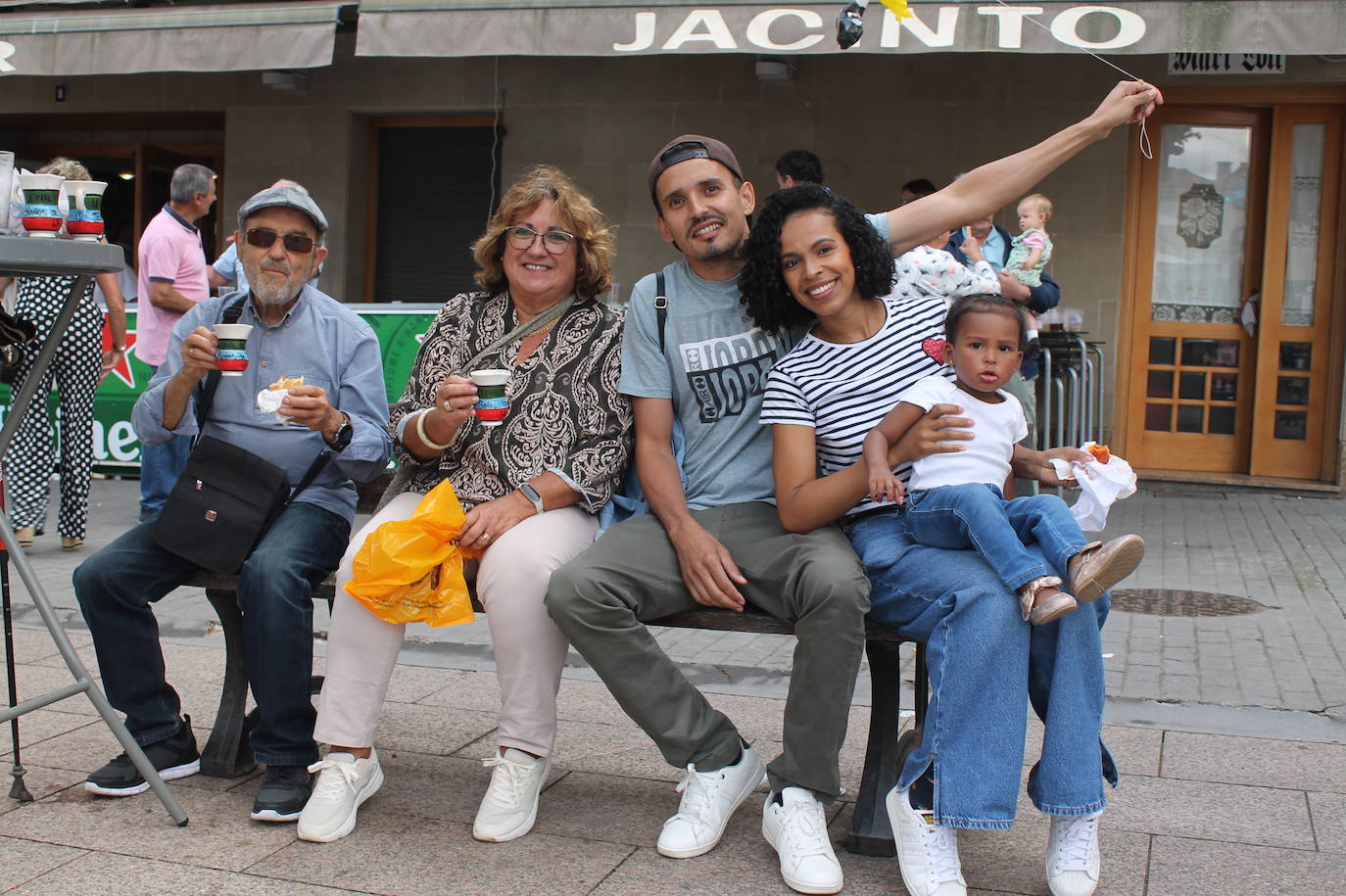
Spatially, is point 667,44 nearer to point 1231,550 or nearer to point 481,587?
point 1231,550

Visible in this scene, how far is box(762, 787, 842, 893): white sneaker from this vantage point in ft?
9.73

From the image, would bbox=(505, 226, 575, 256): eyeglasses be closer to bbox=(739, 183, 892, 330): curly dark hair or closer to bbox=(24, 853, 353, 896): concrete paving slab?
bbox=(739, 183, 892, 330): curly dark hair

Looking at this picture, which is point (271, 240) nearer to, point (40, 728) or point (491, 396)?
point (491, 396)

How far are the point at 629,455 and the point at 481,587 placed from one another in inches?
24.0

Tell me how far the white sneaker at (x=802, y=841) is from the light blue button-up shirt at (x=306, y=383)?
142cm

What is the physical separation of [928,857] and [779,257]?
1.50 metres

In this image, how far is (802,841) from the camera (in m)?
3.02

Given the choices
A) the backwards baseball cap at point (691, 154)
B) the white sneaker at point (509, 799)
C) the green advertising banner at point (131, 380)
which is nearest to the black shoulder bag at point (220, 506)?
the white sneaker at point (509, 799)

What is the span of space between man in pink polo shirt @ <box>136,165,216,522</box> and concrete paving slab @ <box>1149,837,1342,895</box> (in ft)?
17.7

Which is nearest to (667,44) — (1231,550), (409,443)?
(1231,550)

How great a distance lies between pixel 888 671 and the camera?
3316 millimetres

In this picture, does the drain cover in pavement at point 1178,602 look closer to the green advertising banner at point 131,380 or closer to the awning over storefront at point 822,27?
the awning over storefront at point 822,27

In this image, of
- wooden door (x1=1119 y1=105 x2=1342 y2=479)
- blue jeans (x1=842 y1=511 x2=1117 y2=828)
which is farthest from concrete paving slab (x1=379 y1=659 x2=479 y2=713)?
wooden door (x1=1119 y1=105 x2=1342 y2=479)

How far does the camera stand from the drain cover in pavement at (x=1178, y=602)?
5.91 m
